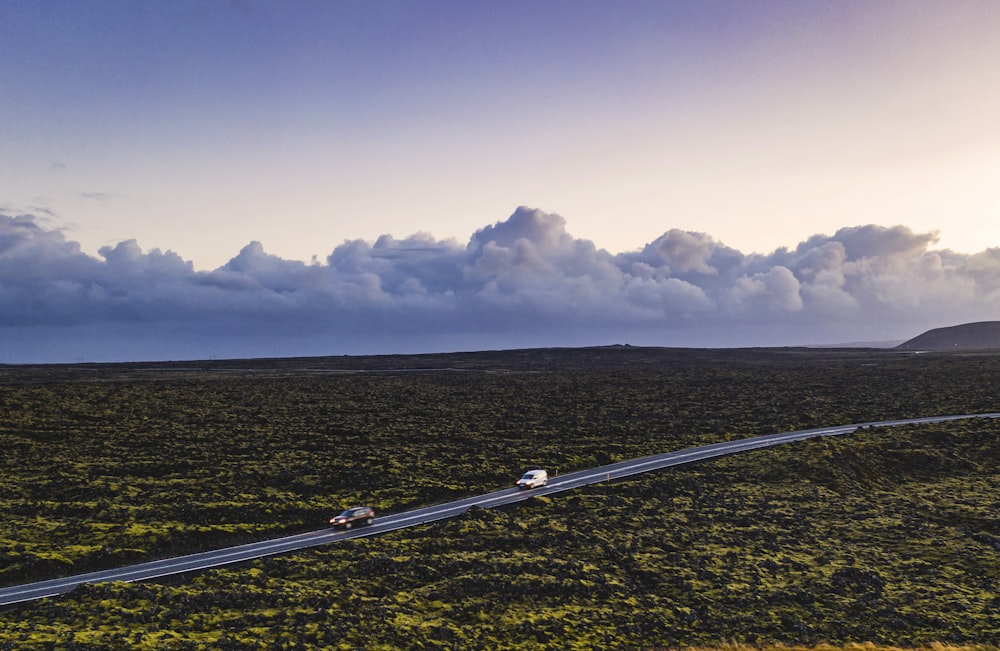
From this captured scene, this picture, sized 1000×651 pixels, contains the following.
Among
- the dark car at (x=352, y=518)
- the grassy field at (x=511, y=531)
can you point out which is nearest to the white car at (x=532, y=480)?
the grassy field at (x=511, y=531)

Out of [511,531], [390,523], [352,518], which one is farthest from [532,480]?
[352,518]

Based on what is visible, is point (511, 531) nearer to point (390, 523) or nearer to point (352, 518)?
point (390, 523)

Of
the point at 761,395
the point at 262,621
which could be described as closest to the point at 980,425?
the point at 761,395

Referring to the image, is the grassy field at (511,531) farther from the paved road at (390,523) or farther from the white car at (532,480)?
the white car at (532,480)

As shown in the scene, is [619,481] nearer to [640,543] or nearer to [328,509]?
[640,543]

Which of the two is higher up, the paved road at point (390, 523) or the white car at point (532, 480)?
the white car at point (532, 480)

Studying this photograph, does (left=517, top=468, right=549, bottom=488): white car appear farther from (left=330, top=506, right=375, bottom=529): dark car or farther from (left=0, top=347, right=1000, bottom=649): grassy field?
(left=330, top=506, right=375, bottom=529): dark car
